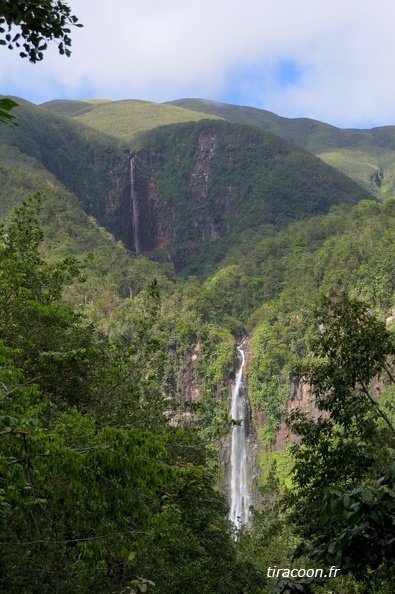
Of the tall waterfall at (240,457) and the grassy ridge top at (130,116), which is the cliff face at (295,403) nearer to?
the tall waterfall at (240,457)

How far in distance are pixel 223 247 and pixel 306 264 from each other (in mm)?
39497

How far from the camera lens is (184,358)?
60.2 m

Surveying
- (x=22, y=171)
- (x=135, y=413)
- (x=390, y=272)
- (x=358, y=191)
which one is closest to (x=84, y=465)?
(x=135, y=413)

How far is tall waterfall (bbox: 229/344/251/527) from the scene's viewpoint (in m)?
48.3

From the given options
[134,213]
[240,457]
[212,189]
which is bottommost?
[240,457]

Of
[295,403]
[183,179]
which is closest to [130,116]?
[183,179]

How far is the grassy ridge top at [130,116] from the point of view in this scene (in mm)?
150375

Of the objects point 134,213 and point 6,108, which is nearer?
point 6,108

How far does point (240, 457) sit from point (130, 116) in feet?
409

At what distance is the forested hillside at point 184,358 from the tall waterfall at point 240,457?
41.2 inches

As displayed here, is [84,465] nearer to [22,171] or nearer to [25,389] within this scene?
[25,389]
